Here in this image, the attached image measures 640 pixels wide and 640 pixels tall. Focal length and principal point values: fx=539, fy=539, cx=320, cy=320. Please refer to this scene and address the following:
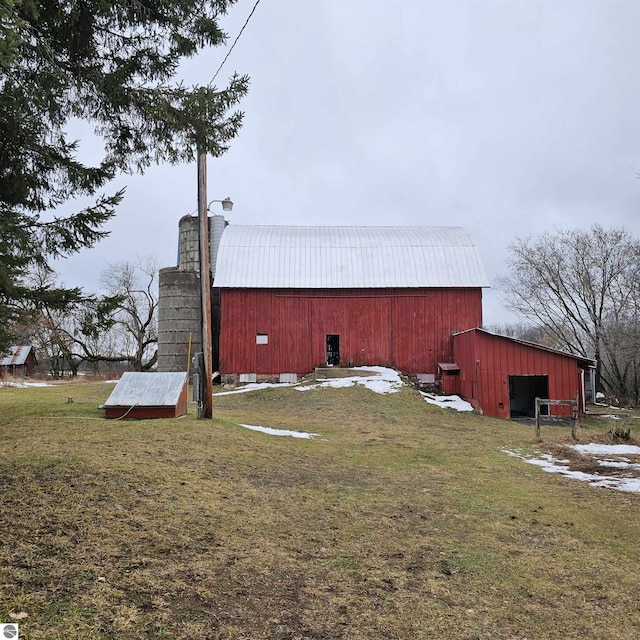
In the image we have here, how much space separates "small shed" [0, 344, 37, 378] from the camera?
3953 cm

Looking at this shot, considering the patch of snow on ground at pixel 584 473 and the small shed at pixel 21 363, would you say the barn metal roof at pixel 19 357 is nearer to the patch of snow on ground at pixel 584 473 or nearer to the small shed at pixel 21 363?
the small shed at pixel 21 363

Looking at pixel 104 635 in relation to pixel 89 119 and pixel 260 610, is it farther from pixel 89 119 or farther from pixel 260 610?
pixel 89 119

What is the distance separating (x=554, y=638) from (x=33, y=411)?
37.7ft

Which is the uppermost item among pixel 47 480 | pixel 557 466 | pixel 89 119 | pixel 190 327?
pixel 89 119

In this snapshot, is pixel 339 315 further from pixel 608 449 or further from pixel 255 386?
pixel 608 449

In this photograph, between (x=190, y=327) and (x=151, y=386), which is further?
(x=190, y=327)

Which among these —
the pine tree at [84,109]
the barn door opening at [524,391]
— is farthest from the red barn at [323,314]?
the pine tree at [84,109]

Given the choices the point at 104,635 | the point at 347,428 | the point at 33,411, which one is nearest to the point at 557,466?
the point at 347,428

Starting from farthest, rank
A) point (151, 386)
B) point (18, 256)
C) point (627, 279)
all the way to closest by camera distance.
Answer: point (627, 279)
point (151, 386)
point (18, 256)

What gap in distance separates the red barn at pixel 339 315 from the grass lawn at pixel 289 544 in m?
13.9

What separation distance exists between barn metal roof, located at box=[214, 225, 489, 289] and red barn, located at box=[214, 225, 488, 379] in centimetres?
6

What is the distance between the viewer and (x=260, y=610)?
11.3 feet

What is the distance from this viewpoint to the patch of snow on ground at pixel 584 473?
7.68 metres

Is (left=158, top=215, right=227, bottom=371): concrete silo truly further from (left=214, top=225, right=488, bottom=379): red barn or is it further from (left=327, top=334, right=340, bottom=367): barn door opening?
(left=327, top=334, right=340, bottom=367): barn door opening
